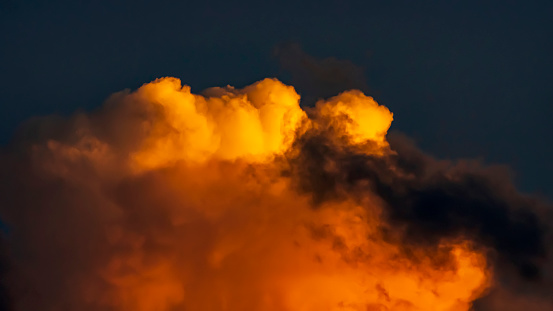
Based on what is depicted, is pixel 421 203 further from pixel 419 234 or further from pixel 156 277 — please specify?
pixel 156 277

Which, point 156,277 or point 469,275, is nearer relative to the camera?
point 469,275

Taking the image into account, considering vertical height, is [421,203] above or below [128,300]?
above

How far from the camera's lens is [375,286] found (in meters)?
117

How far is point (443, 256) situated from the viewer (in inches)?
4493

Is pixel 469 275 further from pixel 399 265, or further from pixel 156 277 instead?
pixel 156 277

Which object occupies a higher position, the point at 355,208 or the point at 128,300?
the point at 355,208

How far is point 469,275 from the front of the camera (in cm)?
11362

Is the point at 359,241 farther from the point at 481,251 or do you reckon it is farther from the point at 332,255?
the point at 481,251

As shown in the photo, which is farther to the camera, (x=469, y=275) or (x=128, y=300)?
(x=128, y=300)

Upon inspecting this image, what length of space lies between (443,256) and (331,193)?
14900 millimetres

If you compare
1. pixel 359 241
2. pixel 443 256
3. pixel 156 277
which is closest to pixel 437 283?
pixel 443 256

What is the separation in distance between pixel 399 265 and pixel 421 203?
794 cm

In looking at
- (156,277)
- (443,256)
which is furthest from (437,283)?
(156,277)

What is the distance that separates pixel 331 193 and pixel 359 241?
6.49 metres
